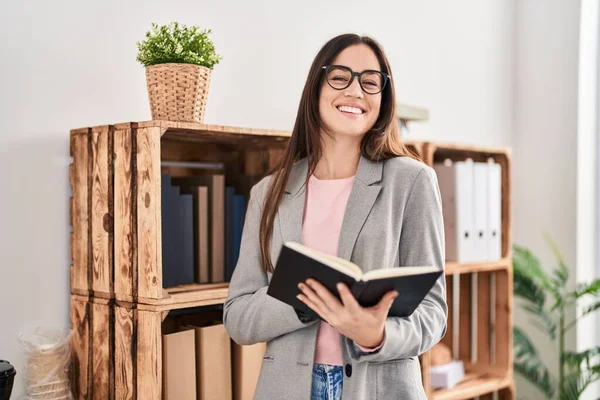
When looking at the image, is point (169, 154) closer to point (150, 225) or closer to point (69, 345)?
point (150, 225)

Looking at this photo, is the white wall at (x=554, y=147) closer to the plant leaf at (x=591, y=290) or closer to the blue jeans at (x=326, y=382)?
the plant leaf at (x=591, y=290)

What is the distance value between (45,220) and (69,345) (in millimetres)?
370

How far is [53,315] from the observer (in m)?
2.09

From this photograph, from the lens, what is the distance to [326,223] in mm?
1596

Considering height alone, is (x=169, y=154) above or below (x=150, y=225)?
above

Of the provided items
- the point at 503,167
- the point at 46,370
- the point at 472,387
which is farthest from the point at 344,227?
the point at 503,167

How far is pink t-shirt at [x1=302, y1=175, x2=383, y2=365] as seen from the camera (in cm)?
153

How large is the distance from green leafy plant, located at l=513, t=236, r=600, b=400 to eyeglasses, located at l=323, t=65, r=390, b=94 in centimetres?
198

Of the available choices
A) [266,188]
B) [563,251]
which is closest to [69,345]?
[266,188]

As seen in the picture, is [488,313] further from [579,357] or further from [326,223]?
[326,223]

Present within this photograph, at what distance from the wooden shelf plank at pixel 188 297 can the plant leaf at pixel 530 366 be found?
6.15 feet

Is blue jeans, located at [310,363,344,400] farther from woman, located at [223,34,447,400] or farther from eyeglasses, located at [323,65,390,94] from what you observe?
eyeglasses, located at [323,65,390,94]

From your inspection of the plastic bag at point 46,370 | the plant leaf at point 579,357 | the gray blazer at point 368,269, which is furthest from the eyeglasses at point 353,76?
the plant leaf at point 579,357

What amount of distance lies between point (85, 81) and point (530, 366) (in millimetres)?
2526
